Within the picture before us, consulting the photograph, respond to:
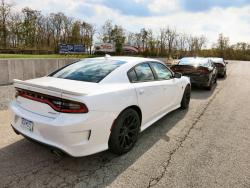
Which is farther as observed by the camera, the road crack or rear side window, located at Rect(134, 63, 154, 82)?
rear side window, located at Rect(134, 63, 154, 82)

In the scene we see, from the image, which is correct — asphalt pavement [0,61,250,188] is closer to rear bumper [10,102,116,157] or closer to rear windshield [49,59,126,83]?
rear bumper [10,102,116,157]

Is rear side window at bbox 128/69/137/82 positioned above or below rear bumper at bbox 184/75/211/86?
above

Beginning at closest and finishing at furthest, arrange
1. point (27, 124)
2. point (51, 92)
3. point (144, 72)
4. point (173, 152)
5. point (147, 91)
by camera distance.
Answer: point (51, 92), point (27, 124), point (173, 152), point (147, 91), point (144, 72)

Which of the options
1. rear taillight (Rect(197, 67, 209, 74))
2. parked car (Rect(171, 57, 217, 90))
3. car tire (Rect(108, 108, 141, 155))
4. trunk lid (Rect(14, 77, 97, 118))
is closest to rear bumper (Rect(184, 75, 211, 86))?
parked car (Rect(171, 57, 217, 90))

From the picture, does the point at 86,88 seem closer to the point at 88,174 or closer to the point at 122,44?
the point at 88,174

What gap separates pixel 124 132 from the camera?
3.44 metres

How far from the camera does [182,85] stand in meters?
5.66

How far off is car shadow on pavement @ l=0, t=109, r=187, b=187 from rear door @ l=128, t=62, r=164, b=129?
60 cm

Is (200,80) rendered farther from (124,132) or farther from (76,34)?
(76,34)

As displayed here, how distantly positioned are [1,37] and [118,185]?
147ft

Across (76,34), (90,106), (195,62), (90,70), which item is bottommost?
(90,106)

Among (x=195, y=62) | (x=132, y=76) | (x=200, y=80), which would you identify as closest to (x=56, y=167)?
(x=132, y=76)

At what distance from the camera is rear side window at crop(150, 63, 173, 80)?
4574mm

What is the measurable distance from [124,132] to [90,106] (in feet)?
2.96
